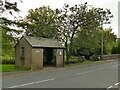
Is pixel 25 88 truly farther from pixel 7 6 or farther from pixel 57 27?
pixel 57 27

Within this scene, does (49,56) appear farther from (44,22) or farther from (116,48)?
(116,48)

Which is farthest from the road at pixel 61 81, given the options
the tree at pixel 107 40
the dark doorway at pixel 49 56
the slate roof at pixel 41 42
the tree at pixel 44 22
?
the tree at pixel 107 40

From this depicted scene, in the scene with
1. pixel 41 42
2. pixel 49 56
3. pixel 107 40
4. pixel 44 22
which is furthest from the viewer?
pixel 107 40

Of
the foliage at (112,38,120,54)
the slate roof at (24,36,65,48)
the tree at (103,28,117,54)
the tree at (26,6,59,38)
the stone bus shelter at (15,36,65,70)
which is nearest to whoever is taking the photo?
the stone bus shelter at (15,36,65,70)

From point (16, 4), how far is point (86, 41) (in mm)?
16762

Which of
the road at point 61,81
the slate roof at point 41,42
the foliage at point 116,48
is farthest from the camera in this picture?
the foliage at point 116,48

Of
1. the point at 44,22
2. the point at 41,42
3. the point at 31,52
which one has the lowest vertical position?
the point at 31,52

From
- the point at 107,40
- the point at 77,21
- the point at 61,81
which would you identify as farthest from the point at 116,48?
the point at 61,81

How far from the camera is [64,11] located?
4628 cm

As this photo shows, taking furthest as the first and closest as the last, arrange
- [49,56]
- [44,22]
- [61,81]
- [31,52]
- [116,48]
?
[116,48]
[44,22]
[49,56]
[31,52]
[61,81]

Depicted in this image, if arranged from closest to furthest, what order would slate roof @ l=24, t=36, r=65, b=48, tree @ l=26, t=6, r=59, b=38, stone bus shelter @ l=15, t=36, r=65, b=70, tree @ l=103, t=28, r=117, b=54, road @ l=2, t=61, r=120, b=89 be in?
road @ l=2, t=61, r=120, b=89 < stone bus shelter @ l=15, t=36, r=65, b=70 < slate roof @ l=24, t=36, r=65, b=48 < tree @ l=26, t=6, r=59, b=38 < tree @ l=103, t=28, r=117, b=54

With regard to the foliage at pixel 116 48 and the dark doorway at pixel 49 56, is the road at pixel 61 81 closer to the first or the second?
the dark doorway at pixel 49 56

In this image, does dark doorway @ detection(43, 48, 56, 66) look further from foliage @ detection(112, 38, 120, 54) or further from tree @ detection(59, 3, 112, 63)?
foliage @ detection(112, 38, 120, 54)

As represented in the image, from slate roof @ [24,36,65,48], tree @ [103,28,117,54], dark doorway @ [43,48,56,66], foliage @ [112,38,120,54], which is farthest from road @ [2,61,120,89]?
foliage @ [112,38,120,54]
